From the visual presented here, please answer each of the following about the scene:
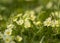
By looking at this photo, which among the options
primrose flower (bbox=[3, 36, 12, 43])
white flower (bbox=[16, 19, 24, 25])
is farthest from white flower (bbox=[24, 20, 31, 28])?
primrose flower (bbox=[3, 36, 12, 43])

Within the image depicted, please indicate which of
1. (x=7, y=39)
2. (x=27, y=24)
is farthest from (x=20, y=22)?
(x=7, y=39)

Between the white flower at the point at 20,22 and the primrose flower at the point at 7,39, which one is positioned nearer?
the primrose flower at the point at 7,39

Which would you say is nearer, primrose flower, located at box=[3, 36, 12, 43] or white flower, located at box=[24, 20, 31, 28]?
primrose flower, located at box=[3, 36, 12, 43]

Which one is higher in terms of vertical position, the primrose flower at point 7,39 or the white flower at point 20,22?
the white flower at point 20,22

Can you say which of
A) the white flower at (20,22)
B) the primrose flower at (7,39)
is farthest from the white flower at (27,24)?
the primrose flower at (7,39)

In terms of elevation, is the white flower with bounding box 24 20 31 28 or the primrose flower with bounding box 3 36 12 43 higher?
the white flower with bounding box 24 20 31 28

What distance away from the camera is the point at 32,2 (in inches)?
147

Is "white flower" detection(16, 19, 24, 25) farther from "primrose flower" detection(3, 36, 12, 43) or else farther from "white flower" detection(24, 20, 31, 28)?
"primrose flower" detection(3, 36, 12, 43)

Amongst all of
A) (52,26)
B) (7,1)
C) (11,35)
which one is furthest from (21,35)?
(7,1)

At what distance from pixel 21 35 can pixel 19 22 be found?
0.10 m

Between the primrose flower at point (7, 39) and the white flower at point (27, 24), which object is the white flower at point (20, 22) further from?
the primrose flower at point (7, 39)

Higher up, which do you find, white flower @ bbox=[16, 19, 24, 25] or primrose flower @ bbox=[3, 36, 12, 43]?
white flower @ bbox=[16, 19, 24, 25]

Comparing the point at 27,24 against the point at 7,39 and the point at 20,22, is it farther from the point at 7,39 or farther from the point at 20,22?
the point at 7,39

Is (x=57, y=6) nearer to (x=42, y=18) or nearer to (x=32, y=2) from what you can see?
(x=42, y=18)
